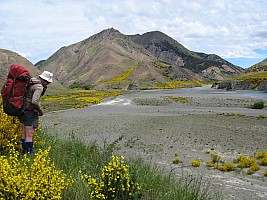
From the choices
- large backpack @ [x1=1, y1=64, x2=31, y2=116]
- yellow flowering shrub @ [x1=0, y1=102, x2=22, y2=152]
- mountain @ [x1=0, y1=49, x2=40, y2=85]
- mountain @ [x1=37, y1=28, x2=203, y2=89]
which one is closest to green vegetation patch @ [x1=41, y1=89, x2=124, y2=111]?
yellow flowering shrub @ [x1=0, y1=102, x2=22, y2=152]

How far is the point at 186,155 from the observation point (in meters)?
13.2

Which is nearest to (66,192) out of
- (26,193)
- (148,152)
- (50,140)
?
(26,193)

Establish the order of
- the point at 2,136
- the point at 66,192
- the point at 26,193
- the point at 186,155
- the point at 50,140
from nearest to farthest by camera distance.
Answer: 1. the point at 26,193
2. the point at 66,192
3. the point at 2,136
4. the point at 50,140
5. the point at 186,155

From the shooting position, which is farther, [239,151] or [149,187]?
[239,151]

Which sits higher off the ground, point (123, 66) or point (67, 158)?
point (123, 66)

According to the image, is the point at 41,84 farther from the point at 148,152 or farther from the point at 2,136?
the point at 148,152

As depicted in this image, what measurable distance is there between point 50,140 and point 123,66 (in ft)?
496

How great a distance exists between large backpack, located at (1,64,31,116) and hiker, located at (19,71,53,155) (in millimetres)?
188

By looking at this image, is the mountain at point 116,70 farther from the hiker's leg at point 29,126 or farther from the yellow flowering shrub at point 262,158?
the hiker's leg at point 29,126

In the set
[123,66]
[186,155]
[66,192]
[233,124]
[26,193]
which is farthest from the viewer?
[123,66]

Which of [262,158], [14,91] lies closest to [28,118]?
[14,91]

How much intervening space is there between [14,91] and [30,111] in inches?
24.4

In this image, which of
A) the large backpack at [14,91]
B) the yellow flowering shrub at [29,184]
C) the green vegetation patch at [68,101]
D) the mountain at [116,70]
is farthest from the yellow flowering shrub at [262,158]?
the mountain at [116,70]

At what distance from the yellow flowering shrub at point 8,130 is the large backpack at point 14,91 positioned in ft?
2.14
